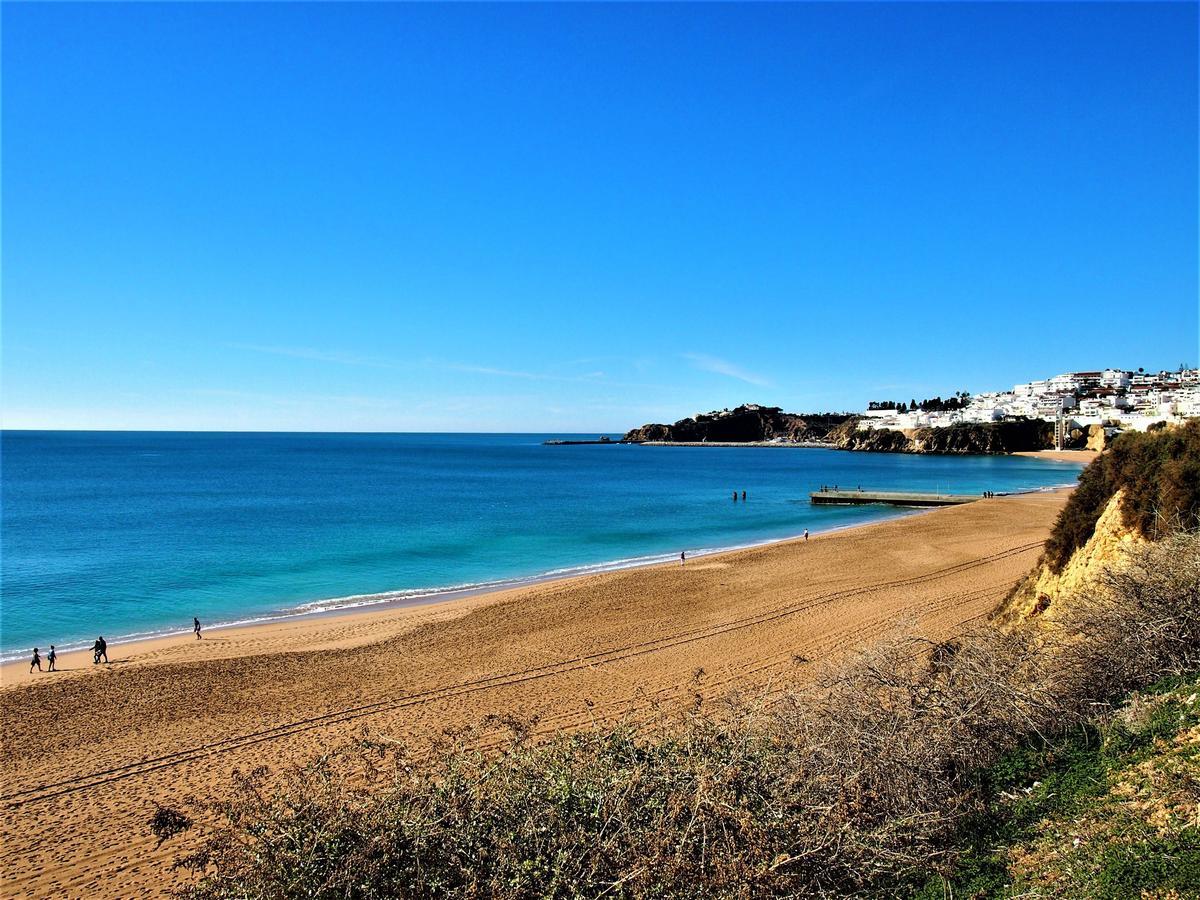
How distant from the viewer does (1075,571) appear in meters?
12.7

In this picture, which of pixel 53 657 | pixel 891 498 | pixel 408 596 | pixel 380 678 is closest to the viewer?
pixel 380 678

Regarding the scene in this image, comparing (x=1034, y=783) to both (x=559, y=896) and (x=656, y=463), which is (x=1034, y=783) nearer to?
(x=559, y=896)

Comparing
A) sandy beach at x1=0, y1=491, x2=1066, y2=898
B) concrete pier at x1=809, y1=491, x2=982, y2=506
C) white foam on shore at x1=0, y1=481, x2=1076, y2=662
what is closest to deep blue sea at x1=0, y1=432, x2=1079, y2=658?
white foam on shore at x1=0, y1=481, x2=1076, y2=662

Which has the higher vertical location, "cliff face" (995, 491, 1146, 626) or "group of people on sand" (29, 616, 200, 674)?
"cliff face" (995, 491, 1146, 626)

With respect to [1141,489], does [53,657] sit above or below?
below

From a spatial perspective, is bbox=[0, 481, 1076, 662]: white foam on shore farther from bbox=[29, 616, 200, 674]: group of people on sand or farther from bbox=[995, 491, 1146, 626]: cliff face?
bbox=[995, 491, 1146, 626]: cliff face

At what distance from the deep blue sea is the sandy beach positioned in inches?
159

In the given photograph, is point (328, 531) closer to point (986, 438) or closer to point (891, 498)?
point (891, 498)

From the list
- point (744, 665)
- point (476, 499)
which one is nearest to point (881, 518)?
point (476, 499)

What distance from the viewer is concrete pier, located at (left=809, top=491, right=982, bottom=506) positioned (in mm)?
54125

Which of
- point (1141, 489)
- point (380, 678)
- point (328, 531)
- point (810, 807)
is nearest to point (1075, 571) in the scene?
point (1141, 489)

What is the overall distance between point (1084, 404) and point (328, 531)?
150078mm

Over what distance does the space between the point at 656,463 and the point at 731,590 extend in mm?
95486

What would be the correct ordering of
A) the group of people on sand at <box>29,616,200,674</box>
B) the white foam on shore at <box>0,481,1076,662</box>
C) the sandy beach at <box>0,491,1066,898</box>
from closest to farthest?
the sandy beach at <box>0,491,1066,898</box> < the group of people on sand at <box>29,616,200,674</box> < the white foam on shore at <box>0,481,1076,662</box>
